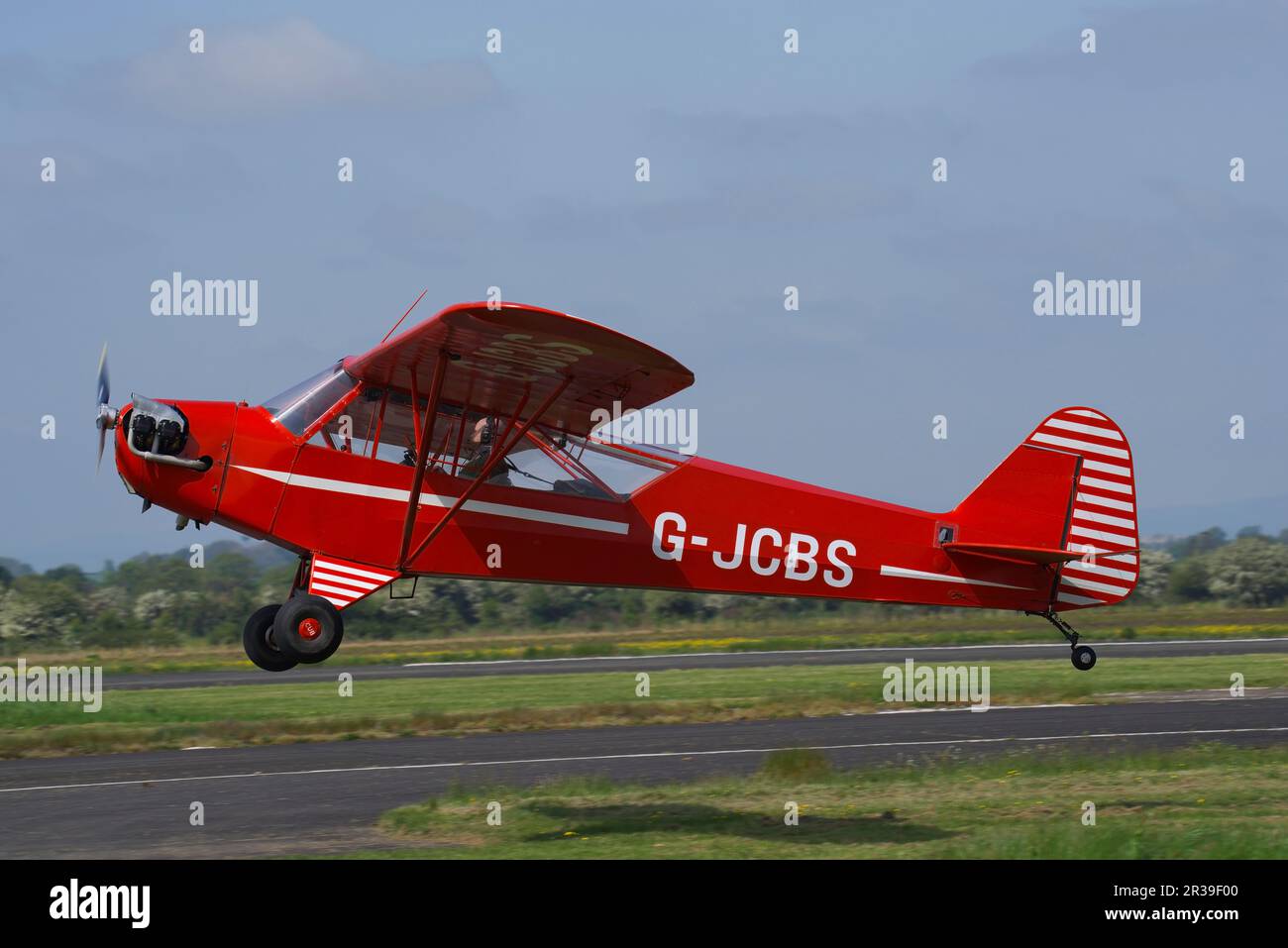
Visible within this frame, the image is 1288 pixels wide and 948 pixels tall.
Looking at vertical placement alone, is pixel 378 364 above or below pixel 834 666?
above

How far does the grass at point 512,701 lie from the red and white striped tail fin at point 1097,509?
943 cm

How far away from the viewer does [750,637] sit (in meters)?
39.8

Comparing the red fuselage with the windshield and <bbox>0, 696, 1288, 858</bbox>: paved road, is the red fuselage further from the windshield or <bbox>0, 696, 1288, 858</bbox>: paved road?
<bbox>0, 696, 1288, 858</bbox>: paved road

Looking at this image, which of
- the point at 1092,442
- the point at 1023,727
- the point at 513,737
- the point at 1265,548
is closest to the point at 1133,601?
the point at 1265,548

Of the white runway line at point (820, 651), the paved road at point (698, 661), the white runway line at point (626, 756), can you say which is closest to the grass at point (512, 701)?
the paved road at point (698, 661)

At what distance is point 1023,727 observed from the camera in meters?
21.1

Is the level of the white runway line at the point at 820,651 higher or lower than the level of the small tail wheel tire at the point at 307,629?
lower

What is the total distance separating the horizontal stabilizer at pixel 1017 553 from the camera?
13852 mm

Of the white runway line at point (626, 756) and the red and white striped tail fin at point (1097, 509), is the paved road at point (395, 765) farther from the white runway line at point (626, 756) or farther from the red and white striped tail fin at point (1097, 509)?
the red and white striped tail fin at point (1097, 509)

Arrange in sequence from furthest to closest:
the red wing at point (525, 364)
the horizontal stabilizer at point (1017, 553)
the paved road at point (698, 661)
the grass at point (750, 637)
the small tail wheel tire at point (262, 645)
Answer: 1. the grass at point (750, 637)
2. the paved road at point (698, 661)
3. the horizontal stabilizer at point (1017, 553)
4. the small tail wheel tire at point (262, 645)
5. the red wing at point (525, 364)

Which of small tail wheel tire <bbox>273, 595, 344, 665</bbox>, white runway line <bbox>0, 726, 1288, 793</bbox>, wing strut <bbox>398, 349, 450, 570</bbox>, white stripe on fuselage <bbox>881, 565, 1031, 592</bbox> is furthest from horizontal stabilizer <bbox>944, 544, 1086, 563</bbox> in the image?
small tail wheel tire <bbox>273, 595, 344, 665</bbox>

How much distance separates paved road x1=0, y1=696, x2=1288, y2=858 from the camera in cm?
1413
